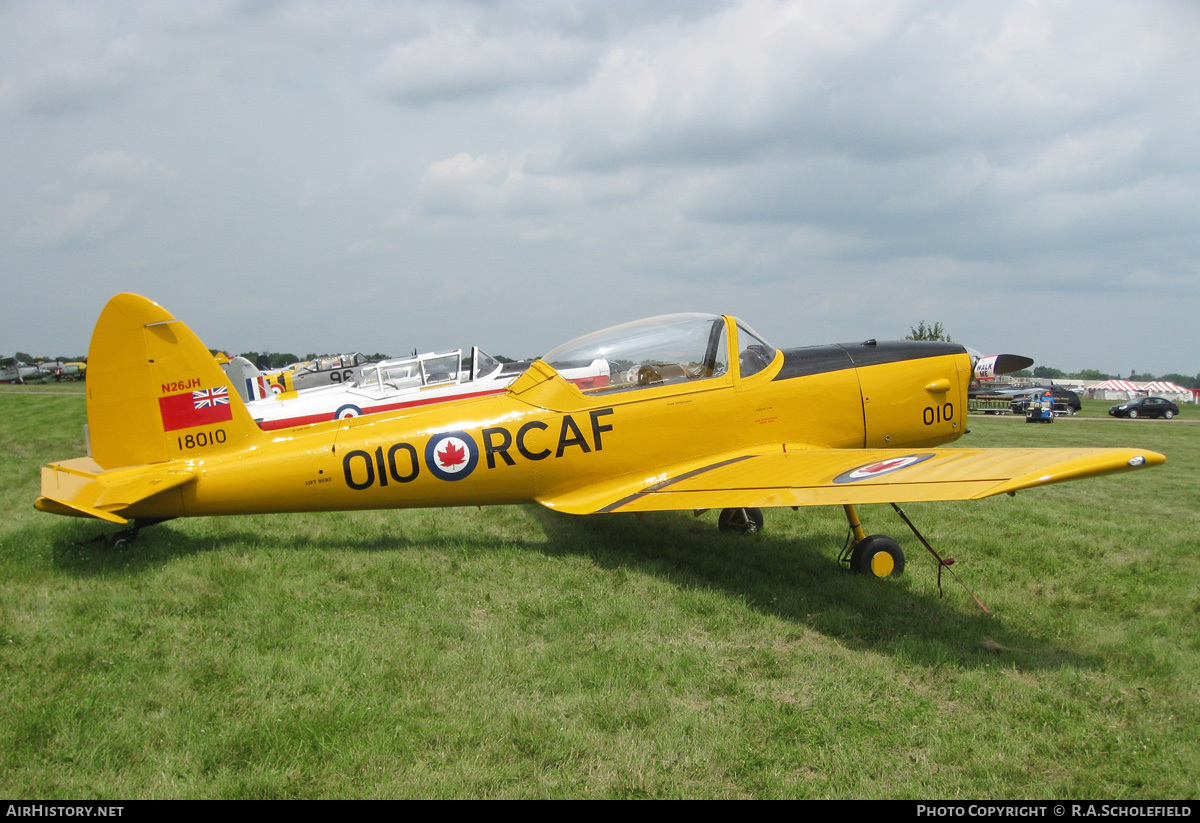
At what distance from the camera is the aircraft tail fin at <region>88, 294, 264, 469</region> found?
5.51 m

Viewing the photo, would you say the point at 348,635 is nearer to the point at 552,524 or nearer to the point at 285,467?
the point at 285,467

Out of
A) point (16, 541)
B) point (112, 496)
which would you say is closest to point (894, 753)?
point (112, 496)

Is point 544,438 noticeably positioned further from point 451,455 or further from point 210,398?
point 210,398

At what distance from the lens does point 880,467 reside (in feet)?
16.2

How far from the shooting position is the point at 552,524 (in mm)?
7297

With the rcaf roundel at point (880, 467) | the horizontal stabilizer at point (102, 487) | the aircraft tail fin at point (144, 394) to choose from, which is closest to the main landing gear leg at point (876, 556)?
the rcaf roundel at point (880, 467)

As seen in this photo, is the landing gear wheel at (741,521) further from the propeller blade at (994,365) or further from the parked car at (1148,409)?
the parked car at (1148,409)

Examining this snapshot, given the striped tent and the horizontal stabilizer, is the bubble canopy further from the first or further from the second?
the striped tent

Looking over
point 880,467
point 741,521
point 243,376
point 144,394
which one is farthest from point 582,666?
point 243,376

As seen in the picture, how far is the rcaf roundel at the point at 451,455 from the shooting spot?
18.8 ft

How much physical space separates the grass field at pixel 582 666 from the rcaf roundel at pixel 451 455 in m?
0.72

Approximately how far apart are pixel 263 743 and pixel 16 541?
4.33 m

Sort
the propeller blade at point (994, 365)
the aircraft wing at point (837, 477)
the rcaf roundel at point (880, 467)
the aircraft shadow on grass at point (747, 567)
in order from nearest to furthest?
the aircraft wing at point (837, 477) < the aircraft shadow on grass at point (747, 567) < the rcaf roundel at point (880, 467) < the propeller blade at point (994, 365)

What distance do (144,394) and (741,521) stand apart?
5.45 meters
